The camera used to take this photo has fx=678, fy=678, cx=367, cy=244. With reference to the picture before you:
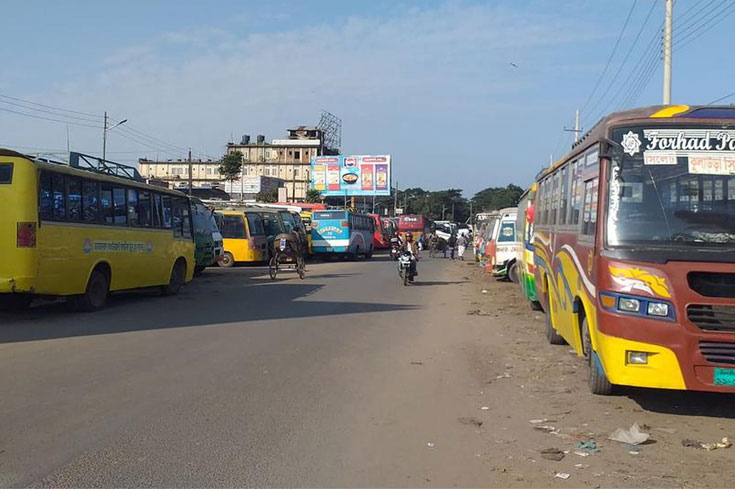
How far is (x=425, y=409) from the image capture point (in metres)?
6.60

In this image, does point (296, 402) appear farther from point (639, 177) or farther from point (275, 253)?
point (275, 253)

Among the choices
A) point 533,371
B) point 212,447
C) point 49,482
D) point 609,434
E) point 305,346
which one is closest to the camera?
point 49,482

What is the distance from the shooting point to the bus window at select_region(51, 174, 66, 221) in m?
11.8

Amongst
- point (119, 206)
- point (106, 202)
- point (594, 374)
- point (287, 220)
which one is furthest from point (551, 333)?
point (287, 220)

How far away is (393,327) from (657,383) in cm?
644

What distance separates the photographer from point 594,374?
7.02 metres

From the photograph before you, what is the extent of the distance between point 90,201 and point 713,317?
11.1 m

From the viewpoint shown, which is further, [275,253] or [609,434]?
[275,253]

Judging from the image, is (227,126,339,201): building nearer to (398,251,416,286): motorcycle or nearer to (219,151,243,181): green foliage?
(219,151,243,181): green foliage

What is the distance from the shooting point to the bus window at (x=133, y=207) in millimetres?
14712

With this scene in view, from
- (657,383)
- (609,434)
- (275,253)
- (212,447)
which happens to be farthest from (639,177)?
(275,253)

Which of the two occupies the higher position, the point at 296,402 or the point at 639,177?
the point at 639,177

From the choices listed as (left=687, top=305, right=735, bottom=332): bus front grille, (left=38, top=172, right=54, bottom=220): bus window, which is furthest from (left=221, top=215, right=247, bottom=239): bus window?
(left=687, top=305, right=735, bottom=332): bus front grille

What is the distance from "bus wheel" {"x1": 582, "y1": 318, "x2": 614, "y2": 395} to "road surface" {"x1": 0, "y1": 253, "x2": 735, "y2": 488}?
0.11m
